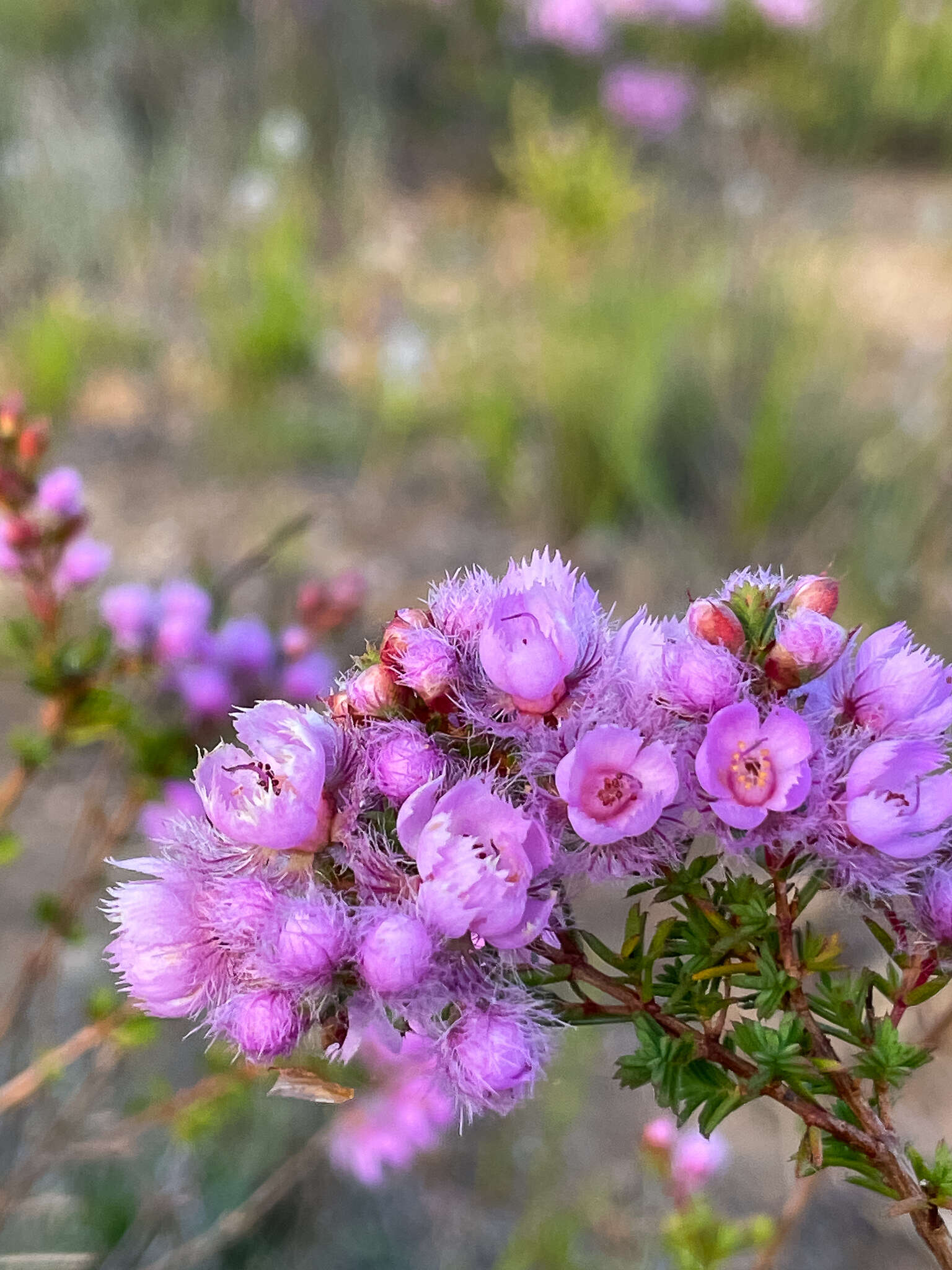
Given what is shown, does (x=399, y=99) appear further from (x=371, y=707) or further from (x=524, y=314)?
(x=371, y=707)

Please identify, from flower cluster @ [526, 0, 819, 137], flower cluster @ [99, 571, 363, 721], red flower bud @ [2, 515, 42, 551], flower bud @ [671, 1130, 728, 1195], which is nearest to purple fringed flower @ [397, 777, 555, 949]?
flower cluster @ [99, 571, 363, 721]

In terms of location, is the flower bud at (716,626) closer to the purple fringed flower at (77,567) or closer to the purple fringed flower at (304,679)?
the purple fringed flower at (304,679)

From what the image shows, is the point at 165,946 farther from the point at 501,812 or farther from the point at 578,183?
the point at 578,183

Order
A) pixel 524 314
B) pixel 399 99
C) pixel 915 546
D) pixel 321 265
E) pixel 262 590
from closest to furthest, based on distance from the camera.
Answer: pixel 915 546 < pixel 262 590 < pixel 524 314 < pixel 321 265 < pixel 399 99

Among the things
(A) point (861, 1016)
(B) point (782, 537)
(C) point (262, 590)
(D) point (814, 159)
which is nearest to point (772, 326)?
(B) point (782, 537)

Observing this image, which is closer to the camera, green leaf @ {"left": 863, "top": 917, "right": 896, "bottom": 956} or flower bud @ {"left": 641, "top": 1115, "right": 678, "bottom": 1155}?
green leaf @ {"left": 863, "top": 917, "right": 896, "bottom": 956}

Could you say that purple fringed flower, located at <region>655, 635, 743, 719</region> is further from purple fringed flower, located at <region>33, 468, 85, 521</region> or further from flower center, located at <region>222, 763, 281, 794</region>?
purple fringed flower, located at <region>33, 468, 85, 521</region>
